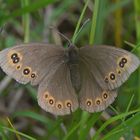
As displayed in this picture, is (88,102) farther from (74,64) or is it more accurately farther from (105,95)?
(74,64)

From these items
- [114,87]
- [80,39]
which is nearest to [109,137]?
[114,87]

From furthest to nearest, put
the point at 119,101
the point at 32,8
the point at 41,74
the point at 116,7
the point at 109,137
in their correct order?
the point at 116,7, the point at 119,101, the point at 32,8, the point at 41,74, the point at 109,137

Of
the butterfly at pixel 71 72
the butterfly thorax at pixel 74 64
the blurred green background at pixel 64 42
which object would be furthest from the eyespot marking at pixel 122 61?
the butterfly thorax at pixel 74 64

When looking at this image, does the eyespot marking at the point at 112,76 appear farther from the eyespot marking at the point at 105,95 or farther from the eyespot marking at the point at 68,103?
the eyespot marking at the point at 68,103

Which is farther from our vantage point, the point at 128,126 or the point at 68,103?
the point at 68,103

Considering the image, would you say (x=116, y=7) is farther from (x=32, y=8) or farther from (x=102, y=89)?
(x=102, y=89)

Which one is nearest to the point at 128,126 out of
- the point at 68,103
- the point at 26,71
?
the point at 68,103
